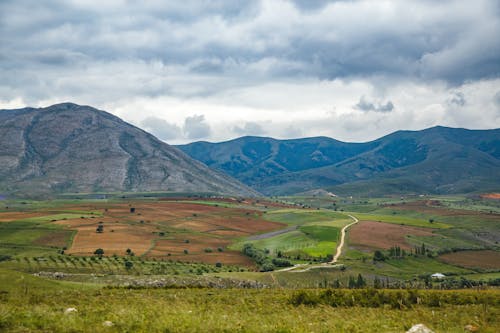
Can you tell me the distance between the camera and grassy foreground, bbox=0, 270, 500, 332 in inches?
818

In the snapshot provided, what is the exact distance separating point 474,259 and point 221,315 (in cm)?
16064

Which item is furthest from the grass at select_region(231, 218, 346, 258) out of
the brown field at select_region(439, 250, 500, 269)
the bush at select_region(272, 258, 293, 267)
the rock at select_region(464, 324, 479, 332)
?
the rock at select_region(464, 324, 479, 332)

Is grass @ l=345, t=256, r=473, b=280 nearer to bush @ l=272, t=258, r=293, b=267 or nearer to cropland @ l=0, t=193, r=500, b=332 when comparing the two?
cropland @ l=0, t=193, r=500, b=332

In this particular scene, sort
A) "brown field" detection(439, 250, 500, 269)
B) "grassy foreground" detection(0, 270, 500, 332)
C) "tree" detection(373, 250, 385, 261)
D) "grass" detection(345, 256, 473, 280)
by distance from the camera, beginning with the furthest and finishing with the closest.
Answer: "brown field" detection(439, 250, 500, 269) → "tree" detection(373, 250, 385, 261) → "grass" detection(345, 256, 473, 280) → "grassy foreground" detection(0, 270, 500, 332)

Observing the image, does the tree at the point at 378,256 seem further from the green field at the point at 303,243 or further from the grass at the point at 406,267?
the green field at the point at 303,243

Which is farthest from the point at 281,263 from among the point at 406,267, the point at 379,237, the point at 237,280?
the point at 379,237

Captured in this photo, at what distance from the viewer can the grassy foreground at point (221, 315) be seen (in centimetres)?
2078

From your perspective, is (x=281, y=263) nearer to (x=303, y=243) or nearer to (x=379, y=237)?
(x=303, y=243)

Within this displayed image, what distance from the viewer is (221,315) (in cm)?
2664

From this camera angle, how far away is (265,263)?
135 metres

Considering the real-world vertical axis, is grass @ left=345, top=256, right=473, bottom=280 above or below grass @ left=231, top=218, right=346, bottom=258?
below

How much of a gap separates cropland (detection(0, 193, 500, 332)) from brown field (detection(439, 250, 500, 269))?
704 mm

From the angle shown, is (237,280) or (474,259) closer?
(237,280)

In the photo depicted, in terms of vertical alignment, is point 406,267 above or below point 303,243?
below
